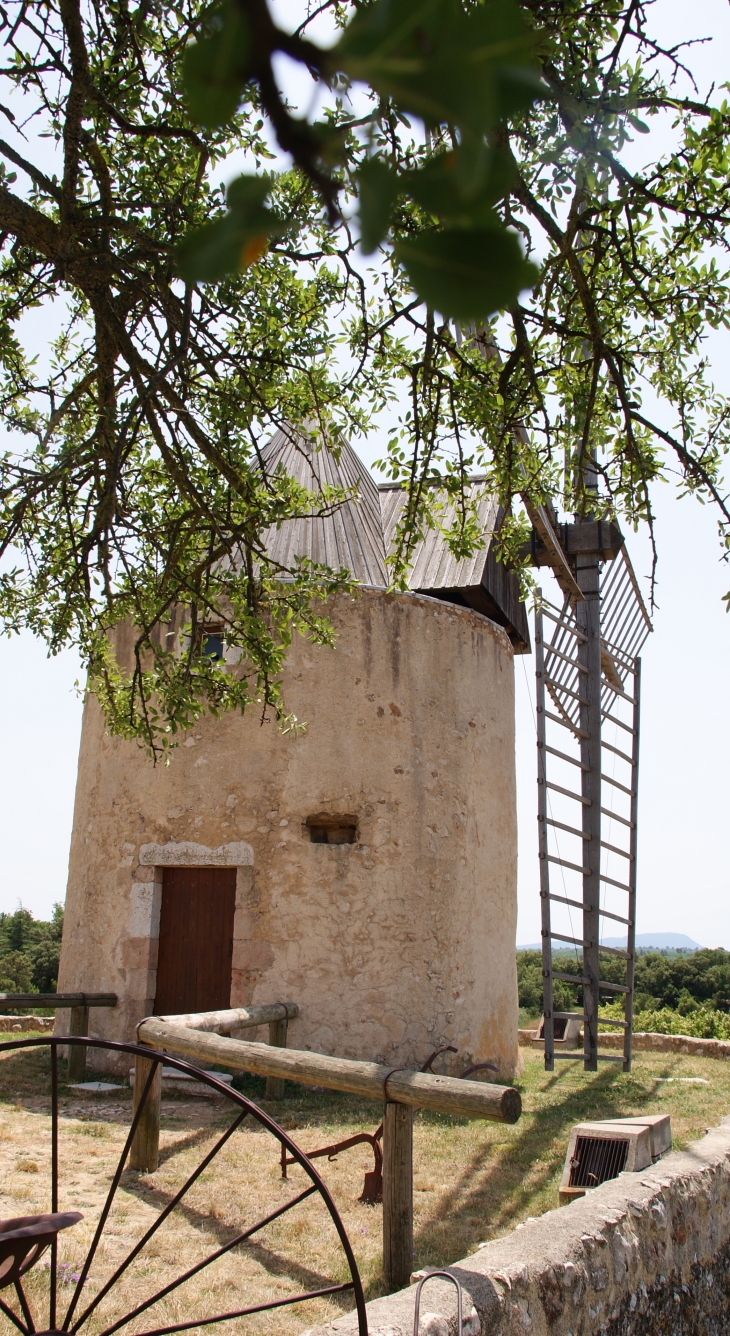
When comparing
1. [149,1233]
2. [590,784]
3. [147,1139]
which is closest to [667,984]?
[590,784]

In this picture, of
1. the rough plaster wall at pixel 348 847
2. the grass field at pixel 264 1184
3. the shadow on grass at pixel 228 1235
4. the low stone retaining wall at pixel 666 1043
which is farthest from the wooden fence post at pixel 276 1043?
the low stone retaining wall at pixel 666 1043

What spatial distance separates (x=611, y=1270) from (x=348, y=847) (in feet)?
14.6

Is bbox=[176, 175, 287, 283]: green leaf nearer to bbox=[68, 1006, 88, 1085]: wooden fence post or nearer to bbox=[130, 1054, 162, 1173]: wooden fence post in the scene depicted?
bbox=[130, 1054, 162, 1173]: wooden fence post

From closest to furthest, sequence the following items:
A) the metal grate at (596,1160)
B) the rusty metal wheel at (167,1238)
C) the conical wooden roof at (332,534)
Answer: the rusty metal wheel at (167,1238)
the metal grate at (596,1160)
the conical wooden roof at (332,534)

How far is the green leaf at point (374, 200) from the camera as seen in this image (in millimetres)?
521

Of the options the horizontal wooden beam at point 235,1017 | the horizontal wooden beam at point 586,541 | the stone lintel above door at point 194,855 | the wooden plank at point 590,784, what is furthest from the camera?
the horizontal wooden beam at point 586,541

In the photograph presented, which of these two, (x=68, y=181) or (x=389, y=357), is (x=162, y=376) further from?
(x=389, y=357)

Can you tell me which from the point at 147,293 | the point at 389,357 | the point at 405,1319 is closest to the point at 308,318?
the point at 389,357

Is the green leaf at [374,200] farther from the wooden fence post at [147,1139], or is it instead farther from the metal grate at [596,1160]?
the wooden fence post at [147,1139]

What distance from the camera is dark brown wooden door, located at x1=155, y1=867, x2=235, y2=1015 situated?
7473 millimetres

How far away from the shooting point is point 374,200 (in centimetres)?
53

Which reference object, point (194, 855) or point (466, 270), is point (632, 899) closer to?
point (194, 855)

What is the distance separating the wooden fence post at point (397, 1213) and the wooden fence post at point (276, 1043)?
3.19 meters

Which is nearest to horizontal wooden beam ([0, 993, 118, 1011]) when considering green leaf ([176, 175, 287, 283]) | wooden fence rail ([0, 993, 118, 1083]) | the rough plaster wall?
wooden fence rail ([0, 993, 118, 1083])
